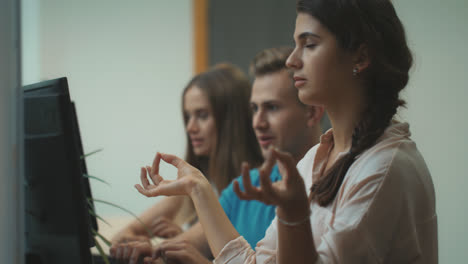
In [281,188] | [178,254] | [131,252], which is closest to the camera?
[281,188]

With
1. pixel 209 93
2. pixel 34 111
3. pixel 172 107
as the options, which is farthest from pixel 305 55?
pixel 172 107

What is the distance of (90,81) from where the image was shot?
3088 mm

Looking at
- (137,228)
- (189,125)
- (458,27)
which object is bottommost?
(137,228)

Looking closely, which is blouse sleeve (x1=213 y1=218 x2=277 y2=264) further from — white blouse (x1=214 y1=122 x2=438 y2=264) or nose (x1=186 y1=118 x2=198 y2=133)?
nose (x1=186 y1=118 x2=198 y2=133)

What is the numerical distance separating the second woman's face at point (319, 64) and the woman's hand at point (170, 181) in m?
0.24

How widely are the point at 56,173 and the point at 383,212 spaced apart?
0.51m

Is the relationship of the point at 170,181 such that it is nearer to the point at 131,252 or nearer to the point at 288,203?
the point at 288,203

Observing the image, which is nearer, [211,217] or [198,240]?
[211,217]

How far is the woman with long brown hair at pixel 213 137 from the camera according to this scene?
165 centimetres

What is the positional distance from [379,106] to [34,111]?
0.57 meters

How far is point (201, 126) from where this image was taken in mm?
1696

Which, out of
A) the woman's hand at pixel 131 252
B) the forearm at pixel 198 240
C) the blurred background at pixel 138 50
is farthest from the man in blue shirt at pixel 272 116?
the blurred background at pixel 138 50

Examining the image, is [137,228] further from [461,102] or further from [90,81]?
[90,81]

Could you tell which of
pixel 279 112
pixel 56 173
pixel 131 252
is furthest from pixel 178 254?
pixel 279 112
